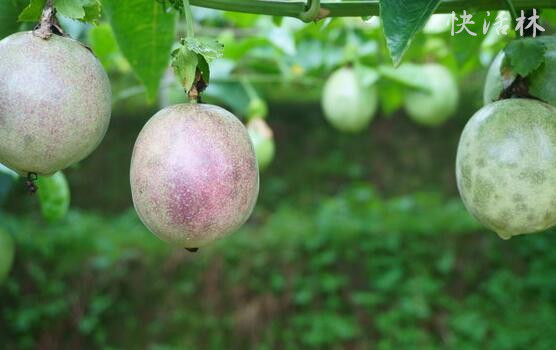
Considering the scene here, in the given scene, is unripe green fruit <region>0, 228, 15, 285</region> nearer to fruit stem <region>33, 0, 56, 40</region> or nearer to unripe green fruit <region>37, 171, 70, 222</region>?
unripe green fruit <region>37, 171, 70, 222</region>

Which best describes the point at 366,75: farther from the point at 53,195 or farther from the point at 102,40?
the point at 53,195

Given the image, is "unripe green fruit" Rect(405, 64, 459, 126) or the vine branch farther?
"unripe green fruit" Rect(405, 64, 459, 126)

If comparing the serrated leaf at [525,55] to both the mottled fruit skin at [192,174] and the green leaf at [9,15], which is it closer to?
the mottled fruit skin at [192,174]

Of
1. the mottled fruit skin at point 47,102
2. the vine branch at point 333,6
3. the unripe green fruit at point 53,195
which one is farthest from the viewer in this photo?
the unripe green fruit at point 53,195

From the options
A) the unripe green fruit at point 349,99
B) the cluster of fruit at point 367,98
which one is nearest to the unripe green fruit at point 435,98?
the cluster of fruit at point 367,98

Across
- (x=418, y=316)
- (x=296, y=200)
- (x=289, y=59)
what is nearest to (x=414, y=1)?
(x=289, y=59)

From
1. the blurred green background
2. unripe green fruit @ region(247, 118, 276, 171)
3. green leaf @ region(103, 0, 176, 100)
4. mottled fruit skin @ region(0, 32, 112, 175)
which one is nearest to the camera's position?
mottled fruit skin @ region(0, 32, 112, 175)

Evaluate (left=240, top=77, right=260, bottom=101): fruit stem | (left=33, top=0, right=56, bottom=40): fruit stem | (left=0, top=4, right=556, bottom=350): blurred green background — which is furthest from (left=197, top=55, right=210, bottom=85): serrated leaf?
(left=0, top=4, right=556, bottom=350): blurred green background
